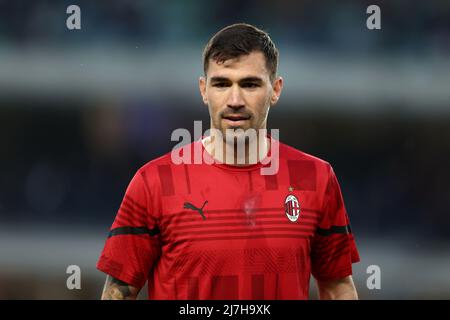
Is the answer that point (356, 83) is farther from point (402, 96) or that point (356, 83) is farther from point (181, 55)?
point (181, 55)

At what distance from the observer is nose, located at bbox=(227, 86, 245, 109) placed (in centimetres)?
289

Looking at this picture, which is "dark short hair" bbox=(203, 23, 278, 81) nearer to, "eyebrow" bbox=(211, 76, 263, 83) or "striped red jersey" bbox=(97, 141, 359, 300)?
"eyebrow" bbox=(211, 76, 263, 83)

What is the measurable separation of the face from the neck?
59 millimetres

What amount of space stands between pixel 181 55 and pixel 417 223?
227 cm

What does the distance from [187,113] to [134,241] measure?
3359 mm

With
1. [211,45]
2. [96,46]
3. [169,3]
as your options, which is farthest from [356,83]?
[211,45]

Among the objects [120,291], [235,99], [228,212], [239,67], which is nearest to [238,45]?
[239,67]

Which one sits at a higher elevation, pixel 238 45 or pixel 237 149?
pixel 238 45

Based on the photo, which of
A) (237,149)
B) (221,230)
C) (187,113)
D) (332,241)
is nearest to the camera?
(221,230)

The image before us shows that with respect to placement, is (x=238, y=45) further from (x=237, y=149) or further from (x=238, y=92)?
(x=237, y=149)

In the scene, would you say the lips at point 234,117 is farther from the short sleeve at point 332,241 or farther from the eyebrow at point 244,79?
the short sleeve at point 332,241

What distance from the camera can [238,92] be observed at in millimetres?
2924

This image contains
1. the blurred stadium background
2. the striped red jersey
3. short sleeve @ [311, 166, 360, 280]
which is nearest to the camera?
the striped red jersey

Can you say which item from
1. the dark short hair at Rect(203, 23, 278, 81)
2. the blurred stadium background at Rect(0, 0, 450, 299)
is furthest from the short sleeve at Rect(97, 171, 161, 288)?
the blurred stadium background at Rect(0, 0, 450, 299)
